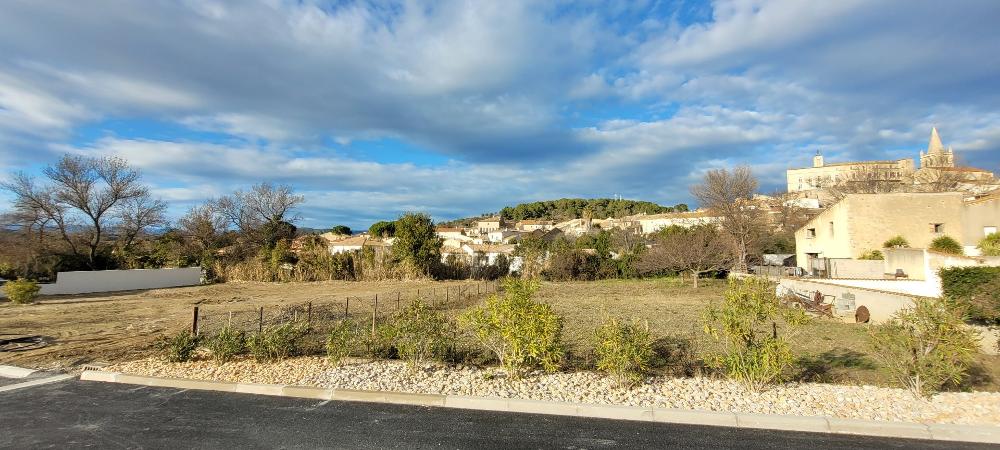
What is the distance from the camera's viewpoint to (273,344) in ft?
24.5

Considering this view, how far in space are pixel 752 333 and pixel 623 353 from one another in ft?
5.84

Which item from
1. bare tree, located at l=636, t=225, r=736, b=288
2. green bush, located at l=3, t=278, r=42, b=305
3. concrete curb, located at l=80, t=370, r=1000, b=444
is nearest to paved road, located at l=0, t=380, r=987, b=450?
concrete curb, located at l=80, t=370, r=1000, b=444

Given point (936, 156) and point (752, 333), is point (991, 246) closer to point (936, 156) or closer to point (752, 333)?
point (752, 333)

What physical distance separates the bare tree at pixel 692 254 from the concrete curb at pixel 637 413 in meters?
21.1

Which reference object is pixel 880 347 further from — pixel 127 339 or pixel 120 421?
pixel 127 339

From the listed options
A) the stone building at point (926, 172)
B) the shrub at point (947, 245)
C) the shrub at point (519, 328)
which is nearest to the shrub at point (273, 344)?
the shrub at point (519, 328)

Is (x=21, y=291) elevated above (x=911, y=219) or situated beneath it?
situated beneath

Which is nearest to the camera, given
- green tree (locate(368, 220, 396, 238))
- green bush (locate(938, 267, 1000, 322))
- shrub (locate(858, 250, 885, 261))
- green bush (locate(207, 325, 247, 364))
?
green bush (locate(207, 325, 247, 364))

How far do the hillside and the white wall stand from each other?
222 ft

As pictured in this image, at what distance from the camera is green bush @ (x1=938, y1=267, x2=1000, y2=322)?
10266 mm

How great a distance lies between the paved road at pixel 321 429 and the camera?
4.63m

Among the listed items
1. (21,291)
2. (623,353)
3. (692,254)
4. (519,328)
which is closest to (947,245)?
(692,254)

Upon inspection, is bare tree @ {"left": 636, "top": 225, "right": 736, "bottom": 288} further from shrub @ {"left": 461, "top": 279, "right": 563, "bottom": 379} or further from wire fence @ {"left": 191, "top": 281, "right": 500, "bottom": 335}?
shrub @ {"left": 461, "top": 279, "right": 563, "bottom": 379}

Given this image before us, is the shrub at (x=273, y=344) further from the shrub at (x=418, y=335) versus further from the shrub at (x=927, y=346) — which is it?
the shrub at (x=927, y=346)
